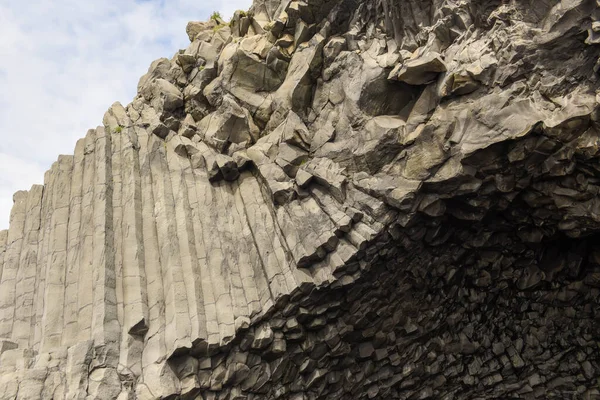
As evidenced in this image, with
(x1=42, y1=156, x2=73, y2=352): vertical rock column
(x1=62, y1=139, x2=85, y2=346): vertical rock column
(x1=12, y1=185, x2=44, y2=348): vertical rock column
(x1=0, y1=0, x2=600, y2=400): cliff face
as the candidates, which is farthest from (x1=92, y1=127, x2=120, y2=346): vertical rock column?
(x1=12, y1=185, x2=44, y2=348): vertical rock column

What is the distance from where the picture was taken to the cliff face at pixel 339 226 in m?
9.93

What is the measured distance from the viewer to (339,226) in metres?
10.6

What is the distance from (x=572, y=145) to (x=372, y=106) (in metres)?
4.10

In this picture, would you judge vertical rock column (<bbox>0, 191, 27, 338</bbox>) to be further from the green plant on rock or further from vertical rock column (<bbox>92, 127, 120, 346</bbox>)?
the green plant on rock

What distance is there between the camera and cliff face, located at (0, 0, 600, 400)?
993 cm

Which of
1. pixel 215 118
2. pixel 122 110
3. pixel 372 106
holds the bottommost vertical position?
pixel 372 106

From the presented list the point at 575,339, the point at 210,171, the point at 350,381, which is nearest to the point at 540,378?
the point at 575,339

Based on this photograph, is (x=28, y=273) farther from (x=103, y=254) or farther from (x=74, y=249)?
(x=103, y=254)

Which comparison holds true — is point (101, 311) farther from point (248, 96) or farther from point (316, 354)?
point (248, 96)

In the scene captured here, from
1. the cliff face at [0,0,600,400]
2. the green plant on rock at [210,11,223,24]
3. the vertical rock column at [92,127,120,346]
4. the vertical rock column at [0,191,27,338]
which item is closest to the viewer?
the cliff face at [0,0,600,400]

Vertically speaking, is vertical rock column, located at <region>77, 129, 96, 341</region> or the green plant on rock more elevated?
the green plant on rock

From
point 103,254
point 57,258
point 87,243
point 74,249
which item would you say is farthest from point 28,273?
point 103,254

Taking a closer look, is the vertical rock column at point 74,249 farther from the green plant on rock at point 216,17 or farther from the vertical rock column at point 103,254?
the green plant on rock at point 216,17

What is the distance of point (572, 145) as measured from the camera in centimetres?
969
